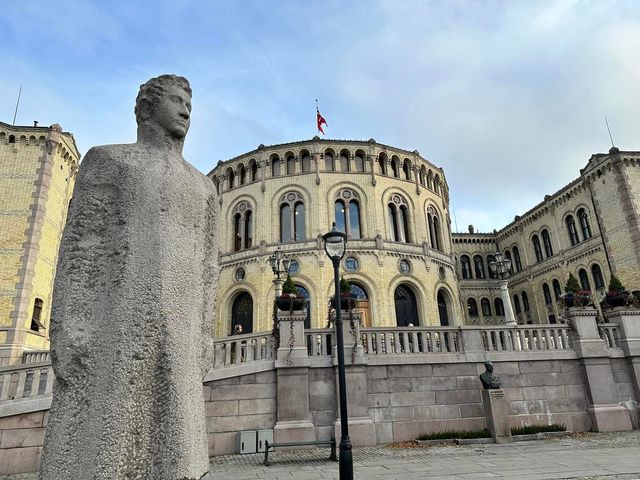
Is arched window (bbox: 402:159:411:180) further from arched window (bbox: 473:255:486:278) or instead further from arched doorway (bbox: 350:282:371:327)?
arched window (bbox: 473:255:486:278)

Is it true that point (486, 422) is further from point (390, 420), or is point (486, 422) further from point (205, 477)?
point (205, 477)

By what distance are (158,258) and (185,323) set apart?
42 cm

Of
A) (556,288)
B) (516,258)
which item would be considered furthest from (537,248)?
(556,288)

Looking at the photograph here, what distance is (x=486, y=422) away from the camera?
1100 centimetres

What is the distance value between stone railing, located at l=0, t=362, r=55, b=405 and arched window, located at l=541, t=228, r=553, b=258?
38.3 meters

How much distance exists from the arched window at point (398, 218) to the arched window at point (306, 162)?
21.4 ft

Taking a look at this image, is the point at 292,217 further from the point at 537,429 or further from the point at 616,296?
the point at 537,429

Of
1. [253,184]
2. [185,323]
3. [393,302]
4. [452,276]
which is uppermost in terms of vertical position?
[253,184]

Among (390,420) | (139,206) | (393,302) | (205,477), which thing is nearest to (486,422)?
(390,420)

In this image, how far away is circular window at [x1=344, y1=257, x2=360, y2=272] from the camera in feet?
88.7

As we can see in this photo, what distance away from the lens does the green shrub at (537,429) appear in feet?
35.7

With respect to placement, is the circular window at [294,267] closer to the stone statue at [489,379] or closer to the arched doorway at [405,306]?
the arched doorway at [405,306]

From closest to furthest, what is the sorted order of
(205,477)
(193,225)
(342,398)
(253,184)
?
(205,477) < (193,225) < (342,398) < (253,184)

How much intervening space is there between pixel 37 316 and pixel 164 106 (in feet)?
73.5
